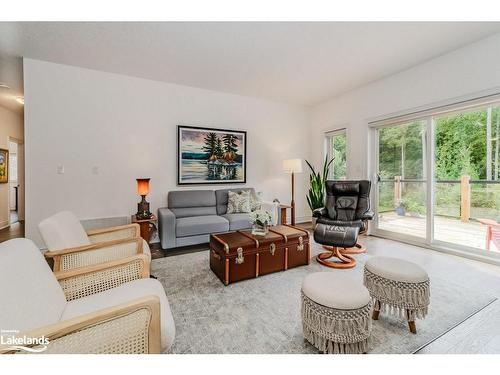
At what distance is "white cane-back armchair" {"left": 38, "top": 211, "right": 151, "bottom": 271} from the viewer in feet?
5.39

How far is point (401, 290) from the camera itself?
1604 mm

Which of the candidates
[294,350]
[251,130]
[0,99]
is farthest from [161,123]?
[294,350]

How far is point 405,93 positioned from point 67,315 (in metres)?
4.69

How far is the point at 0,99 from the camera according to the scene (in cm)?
452

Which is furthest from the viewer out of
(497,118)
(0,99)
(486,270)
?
(0,99)

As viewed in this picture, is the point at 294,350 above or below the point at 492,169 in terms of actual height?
below

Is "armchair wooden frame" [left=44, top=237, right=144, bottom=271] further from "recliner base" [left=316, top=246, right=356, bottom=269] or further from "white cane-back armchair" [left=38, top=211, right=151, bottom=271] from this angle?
"recliner base" [left=316, top=246, right=356, bottom=269]

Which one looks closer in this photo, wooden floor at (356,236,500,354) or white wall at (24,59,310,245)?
wooden floor at (356,236,500,354)

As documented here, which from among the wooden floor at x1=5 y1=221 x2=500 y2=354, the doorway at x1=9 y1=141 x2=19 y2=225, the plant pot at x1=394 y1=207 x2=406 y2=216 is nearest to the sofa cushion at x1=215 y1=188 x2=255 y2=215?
the wooden floor at x1=5 y1=221 x2=500 y2=354

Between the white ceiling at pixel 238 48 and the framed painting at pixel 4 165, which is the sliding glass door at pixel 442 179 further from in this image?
the framed painting at pixel 4 165
